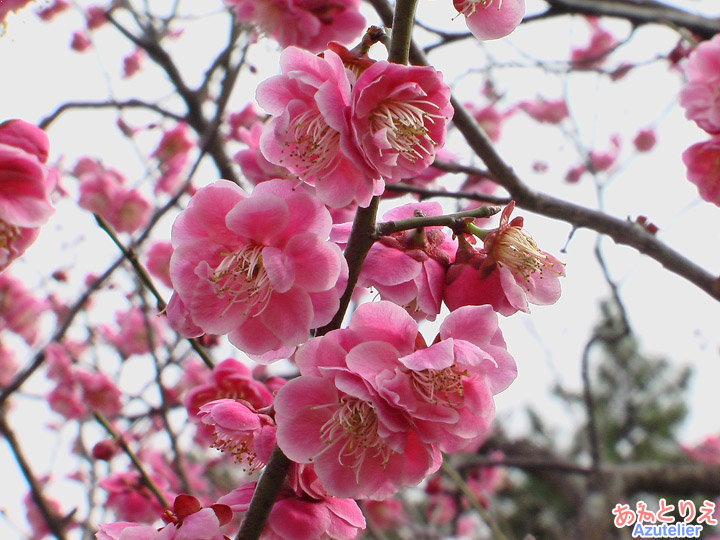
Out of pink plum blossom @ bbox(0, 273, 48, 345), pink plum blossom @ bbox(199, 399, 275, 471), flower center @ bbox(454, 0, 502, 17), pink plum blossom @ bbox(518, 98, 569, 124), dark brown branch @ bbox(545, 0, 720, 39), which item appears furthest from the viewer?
pink plum blossom @ bbox(518, 98, 569, 124)

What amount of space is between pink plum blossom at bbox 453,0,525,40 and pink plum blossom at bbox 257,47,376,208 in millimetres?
307

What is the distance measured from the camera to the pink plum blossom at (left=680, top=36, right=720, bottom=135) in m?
1.43

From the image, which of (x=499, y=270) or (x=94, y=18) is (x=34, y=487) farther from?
(x=94, y=18)

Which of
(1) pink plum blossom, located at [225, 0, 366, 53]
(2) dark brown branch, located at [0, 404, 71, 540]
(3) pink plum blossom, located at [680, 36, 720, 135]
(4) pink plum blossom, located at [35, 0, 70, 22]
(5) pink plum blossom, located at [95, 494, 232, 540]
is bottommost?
(2) dark brown branch, located at [0, 404, 71, 540]

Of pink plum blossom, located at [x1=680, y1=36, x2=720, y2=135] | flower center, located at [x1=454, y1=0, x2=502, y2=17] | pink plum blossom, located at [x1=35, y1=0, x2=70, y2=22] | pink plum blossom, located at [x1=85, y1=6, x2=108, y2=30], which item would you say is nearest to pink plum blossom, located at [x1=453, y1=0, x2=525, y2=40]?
flower center, located at [x1=454, y1=0, x2=502, y2=17]

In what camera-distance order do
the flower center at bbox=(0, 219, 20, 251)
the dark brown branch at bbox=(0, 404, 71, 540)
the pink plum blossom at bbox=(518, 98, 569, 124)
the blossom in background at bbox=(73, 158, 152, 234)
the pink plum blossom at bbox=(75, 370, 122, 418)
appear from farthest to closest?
the pink plum blossom at bbox=(518, 98, 569, 124) < the blossom in background at bbox=(73, 158, 152, 234) < the pink plum blossom at bbox=(75, 370, 122, 418) < the dark brown branch at bbox=(0, 404, 71, 540) < the flower center at bbox=(0, 219, 20, 251)

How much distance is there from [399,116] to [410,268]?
0.20 metres

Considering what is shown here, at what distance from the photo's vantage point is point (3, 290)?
13.1 feet

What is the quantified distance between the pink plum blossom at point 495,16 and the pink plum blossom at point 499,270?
30 cm

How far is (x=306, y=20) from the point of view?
1.59 metres

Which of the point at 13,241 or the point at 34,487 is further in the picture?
the point at 34,487

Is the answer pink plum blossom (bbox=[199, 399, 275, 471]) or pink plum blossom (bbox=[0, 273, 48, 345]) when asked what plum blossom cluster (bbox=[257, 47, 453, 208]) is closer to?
pink plum blossom (bbox=[199, 399, 275, 471])

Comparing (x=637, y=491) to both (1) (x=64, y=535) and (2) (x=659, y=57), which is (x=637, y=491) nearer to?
(2) (x=659, y=57)

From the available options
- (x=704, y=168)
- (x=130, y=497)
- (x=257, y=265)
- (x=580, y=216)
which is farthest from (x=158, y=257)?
(x=704, y=168)
